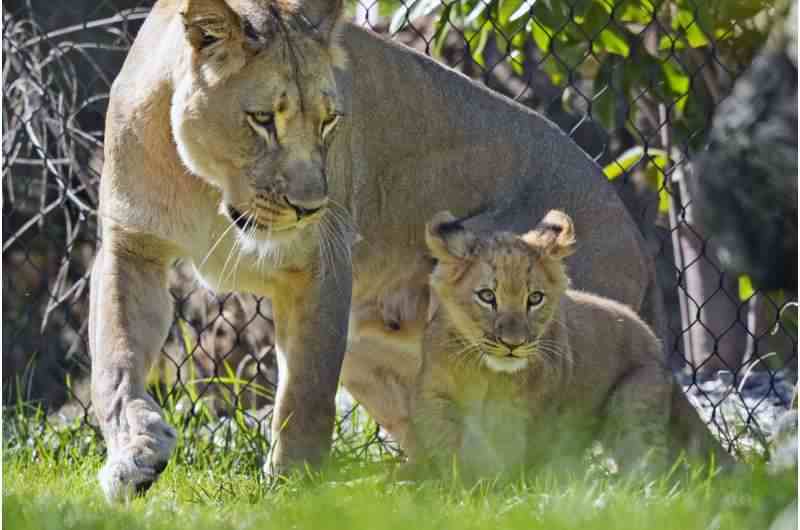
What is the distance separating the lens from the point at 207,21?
13.0 feet

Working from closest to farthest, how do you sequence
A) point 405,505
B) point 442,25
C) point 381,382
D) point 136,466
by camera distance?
point 405,505 → point 136,466 → point 381,382 → point 442,25

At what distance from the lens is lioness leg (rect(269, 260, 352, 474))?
13.9ft

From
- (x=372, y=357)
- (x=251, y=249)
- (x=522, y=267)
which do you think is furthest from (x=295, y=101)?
(x=372, y=357)

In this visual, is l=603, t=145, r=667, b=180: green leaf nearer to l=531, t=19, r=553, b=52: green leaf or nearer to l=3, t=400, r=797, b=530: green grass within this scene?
l=531, t=19, r=553, b=52: green leaf

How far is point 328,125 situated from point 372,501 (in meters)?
1.02

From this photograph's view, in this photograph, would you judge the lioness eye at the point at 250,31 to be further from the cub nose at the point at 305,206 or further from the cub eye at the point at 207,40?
the cub nose at the point at 305,206

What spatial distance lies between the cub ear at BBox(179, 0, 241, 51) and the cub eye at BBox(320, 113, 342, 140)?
0.31 m

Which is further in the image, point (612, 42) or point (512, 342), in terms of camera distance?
point (612, 42)

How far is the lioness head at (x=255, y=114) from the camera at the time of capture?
12.8ft

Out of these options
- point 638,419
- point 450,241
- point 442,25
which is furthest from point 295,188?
point 442,25

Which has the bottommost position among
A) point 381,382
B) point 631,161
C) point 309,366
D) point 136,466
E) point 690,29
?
point 136,466

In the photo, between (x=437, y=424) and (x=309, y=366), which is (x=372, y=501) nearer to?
(x=437, y=424)

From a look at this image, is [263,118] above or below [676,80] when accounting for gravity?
below

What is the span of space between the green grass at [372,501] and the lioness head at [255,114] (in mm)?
670
